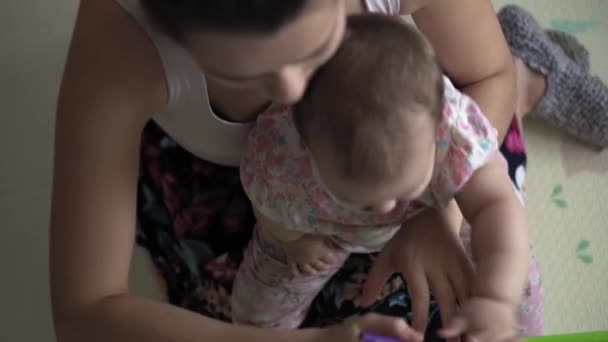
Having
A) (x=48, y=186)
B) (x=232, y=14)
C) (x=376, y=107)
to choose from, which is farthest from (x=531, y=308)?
(x=48, y=186)

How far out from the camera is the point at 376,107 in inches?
17.9

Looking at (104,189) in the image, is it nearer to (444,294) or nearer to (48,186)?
(444,294)

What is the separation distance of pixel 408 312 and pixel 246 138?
0.92 ft

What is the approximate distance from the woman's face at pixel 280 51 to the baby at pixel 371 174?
3cm

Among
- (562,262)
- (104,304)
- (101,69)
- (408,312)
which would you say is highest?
(101,69)

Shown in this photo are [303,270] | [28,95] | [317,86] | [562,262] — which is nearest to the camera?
[317,86]

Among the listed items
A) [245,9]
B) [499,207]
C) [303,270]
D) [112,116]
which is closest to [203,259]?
[303,270]

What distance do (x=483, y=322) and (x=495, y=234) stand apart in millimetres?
86

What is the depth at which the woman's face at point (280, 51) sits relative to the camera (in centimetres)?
39

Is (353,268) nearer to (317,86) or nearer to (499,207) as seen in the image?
(499,207)

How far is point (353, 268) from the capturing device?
2.48 ft

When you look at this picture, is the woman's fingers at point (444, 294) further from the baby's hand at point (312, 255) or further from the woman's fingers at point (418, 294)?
the baby's hand at point (312, 255)

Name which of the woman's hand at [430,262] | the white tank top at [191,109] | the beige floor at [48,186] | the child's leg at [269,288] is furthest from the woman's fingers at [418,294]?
the beige floor at [48,186]

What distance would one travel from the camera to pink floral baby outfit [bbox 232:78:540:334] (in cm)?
56
